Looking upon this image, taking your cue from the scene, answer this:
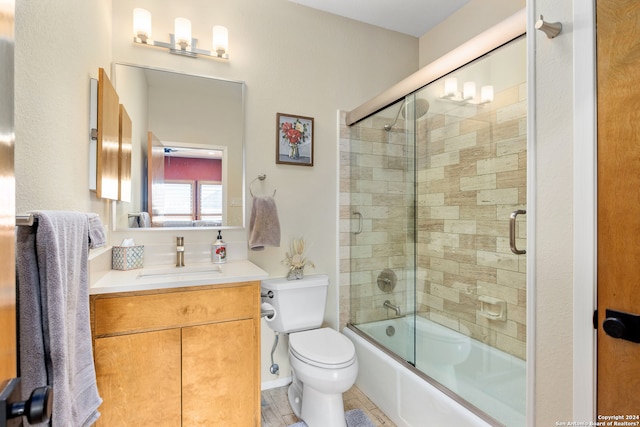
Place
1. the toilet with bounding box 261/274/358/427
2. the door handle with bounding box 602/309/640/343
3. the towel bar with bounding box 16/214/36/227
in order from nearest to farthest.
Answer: the towel bar with bounding box 16/214/36/227 → the door handle with bounding box 602/309/640/343 → the toilet with bounding box 261/274/358/427

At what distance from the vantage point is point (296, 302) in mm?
2062

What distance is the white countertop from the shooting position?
1389 millimetres

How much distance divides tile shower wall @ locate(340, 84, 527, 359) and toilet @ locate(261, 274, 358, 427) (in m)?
0.42

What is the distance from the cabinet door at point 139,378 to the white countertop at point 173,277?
0.72 feet

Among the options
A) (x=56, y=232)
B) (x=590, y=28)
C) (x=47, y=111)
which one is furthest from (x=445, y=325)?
(x=47, y=111)

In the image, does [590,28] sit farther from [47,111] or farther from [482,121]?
→ [47,111]

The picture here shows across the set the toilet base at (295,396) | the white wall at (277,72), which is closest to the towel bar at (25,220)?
the white wall at (277,72)

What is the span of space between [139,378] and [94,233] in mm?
801

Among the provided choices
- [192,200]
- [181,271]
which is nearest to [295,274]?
[181,271]

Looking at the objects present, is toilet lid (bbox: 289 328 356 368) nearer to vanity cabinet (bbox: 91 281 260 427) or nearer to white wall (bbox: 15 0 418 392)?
vanity cabinet (bbox: 91 281 260 427)

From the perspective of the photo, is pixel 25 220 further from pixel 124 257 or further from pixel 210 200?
pixel 210 200

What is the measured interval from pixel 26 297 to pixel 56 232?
0.15 meters

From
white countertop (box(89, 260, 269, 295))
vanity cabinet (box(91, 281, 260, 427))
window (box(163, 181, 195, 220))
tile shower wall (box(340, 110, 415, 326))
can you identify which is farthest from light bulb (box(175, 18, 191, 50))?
vanity cabinet (box(91, 281, 260, 427))

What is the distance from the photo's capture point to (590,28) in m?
0.91
